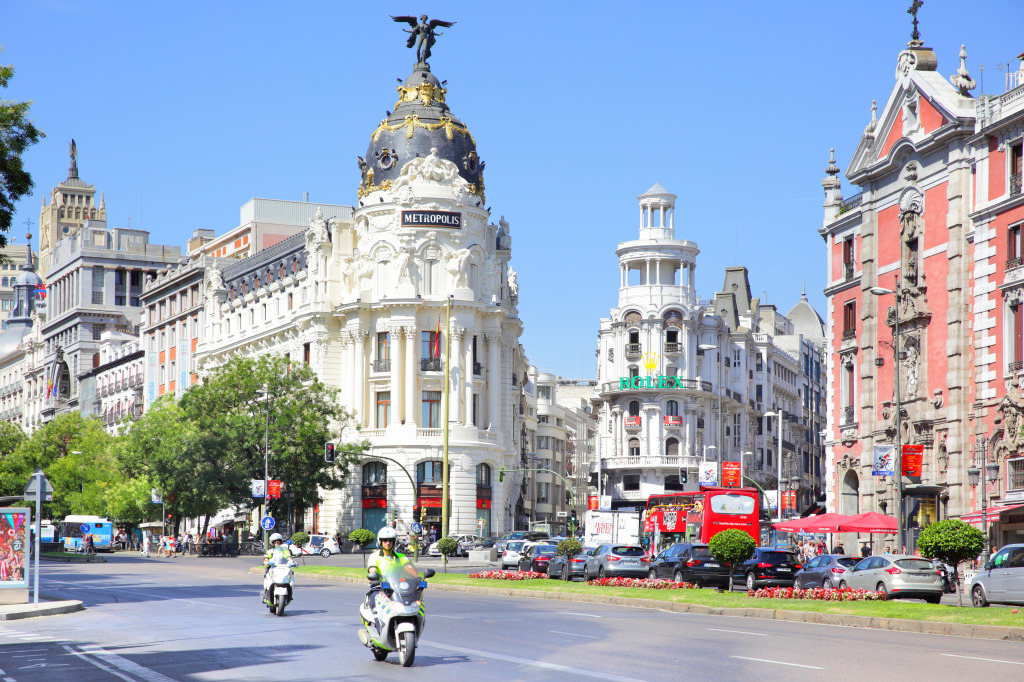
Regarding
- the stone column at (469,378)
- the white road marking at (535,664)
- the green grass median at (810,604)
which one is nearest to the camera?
the white road marking at (535,664)

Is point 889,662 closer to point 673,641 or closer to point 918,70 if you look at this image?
point 673,641

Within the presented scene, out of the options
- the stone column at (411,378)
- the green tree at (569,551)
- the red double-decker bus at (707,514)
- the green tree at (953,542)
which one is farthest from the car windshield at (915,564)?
the stone column at (411,378)

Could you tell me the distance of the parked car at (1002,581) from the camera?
Result: 93.6 ft

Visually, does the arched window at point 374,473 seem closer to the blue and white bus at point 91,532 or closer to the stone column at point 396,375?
the stone column at point 396,375

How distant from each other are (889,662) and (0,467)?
9675 cm

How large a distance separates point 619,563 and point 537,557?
276 inches

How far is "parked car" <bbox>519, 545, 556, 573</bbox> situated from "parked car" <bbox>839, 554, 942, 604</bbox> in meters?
16.2

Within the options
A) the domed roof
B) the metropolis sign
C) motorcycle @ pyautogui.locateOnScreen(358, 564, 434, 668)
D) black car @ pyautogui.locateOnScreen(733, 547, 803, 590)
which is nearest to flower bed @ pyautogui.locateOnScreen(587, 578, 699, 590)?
black car @ pyautogui.locateOnScreen(733, 547, 803, 590)

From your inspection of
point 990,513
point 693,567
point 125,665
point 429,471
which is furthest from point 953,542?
point 429,471

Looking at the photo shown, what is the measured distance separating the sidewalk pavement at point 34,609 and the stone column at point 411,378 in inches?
1996

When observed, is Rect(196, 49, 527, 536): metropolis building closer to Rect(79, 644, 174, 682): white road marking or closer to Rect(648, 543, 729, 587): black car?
Rect(648, 543, 729, 587): black car

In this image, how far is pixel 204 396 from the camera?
245 feet

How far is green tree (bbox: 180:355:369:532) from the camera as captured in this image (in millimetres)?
72875

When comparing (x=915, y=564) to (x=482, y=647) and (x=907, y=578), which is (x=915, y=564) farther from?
(x=482, y=647)
